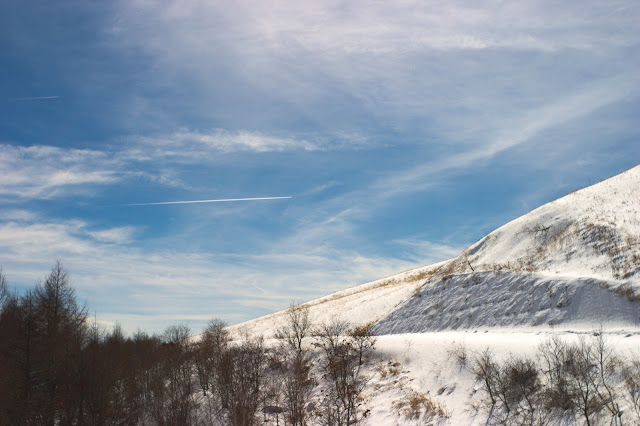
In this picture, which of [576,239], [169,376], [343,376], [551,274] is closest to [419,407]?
[343,376]

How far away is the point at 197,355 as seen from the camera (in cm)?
6031

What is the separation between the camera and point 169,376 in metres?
58.0

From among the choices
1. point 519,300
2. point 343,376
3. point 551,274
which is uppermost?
point 551,274

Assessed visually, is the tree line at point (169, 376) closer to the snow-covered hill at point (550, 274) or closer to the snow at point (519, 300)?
the snow at point (519, 300)

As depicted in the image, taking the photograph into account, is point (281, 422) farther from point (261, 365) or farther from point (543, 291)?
point (543, 291)

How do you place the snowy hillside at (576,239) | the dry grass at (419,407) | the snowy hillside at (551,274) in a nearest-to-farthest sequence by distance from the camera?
1. the dry grass at (419,407)
2. the snowy hillside at (551,274)
3. the snowy hillside at (576,239)

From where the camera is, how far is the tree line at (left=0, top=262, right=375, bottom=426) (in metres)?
36.9

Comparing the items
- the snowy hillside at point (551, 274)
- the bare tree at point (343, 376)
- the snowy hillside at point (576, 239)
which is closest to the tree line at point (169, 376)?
the bare tree at point (343, 376)

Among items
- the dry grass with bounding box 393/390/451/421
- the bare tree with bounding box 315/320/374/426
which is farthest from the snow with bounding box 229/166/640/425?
the bare tree with bounding box 315/320/374/426

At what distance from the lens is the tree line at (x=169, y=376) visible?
1452 inches

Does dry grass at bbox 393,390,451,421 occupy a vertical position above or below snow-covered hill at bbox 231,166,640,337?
below

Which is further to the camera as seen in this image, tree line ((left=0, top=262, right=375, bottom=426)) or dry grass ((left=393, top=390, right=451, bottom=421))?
tree line ((left=0, top=262, right=375, bottom=426))

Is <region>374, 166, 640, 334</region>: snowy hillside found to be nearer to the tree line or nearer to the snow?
the snow

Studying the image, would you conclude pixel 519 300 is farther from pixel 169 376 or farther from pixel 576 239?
pixel 169 376
